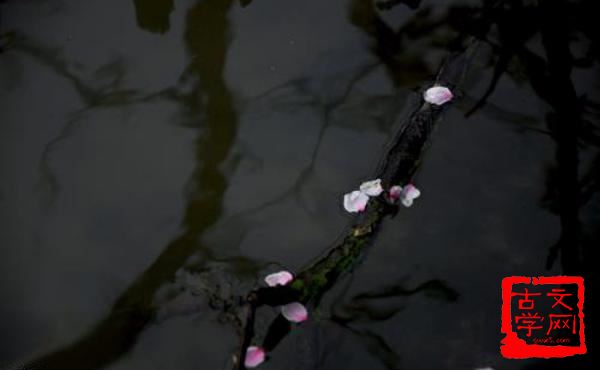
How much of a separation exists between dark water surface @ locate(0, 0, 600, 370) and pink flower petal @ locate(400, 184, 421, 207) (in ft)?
0.14

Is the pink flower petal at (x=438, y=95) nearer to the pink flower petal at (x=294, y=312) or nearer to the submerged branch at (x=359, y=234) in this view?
the submerged branch at (x=359, y=234)

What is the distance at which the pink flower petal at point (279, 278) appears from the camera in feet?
7.15

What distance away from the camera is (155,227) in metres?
2.41

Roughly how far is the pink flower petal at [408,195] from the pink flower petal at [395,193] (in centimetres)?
2

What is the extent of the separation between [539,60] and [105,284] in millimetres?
2247

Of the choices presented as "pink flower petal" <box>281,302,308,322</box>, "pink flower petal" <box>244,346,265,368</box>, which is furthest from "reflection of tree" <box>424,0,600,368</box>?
"pink flower petal" <box>244,346,265,368</box>

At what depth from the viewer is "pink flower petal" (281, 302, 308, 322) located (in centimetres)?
210

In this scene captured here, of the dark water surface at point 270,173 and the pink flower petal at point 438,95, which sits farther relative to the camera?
the pink flower petal at point 438,95

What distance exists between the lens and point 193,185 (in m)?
2.53

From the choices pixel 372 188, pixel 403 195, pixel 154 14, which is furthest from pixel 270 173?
pixel 154 14

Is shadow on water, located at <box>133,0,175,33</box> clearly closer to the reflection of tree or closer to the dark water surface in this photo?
the dark water surface

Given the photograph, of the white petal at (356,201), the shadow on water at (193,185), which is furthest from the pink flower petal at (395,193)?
the shadow on water at (193,185)

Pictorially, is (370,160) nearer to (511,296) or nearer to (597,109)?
(511,296)

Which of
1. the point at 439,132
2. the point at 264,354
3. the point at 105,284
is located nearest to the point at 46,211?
the point at 105,284
